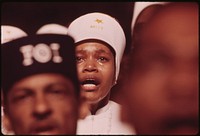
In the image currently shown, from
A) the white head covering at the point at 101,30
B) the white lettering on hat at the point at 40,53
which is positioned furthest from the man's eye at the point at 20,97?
the white head covering at the point at 101,30

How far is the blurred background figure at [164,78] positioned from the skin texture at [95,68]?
26 centimetres

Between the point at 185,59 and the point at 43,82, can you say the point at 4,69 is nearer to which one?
the point at 43,82

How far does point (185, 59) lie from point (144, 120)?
19cm

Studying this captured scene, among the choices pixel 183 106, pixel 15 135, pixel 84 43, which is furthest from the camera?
pixel 84 43

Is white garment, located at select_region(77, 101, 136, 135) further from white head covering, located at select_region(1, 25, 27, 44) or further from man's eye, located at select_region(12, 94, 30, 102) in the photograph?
white head covering, located at select_region(1, 25, 27, 44)

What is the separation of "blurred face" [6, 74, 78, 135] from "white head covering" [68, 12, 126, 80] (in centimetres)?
34

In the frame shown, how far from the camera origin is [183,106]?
113 centimetres

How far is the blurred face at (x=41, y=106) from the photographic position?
3.86 feet

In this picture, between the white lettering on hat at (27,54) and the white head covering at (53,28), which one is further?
the white head covering at (53,28)

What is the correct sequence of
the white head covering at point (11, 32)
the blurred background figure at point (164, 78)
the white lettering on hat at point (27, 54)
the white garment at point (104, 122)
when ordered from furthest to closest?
1. the white head covering at point (11, 32)
2. the white garment at point (104, 122)
3. the white lettering on hat at point (27, 54)
4. the blurred background figure at point (164, 78)

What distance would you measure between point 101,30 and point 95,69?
0.48 ft

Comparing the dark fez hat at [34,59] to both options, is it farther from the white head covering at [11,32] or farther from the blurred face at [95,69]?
the white head covering at [11,32]

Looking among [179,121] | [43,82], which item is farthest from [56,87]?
[179,121]

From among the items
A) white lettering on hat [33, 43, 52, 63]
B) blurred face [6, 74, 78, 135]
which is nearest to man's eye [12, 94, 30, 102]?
blurred face [6, 74, 78, 135]
